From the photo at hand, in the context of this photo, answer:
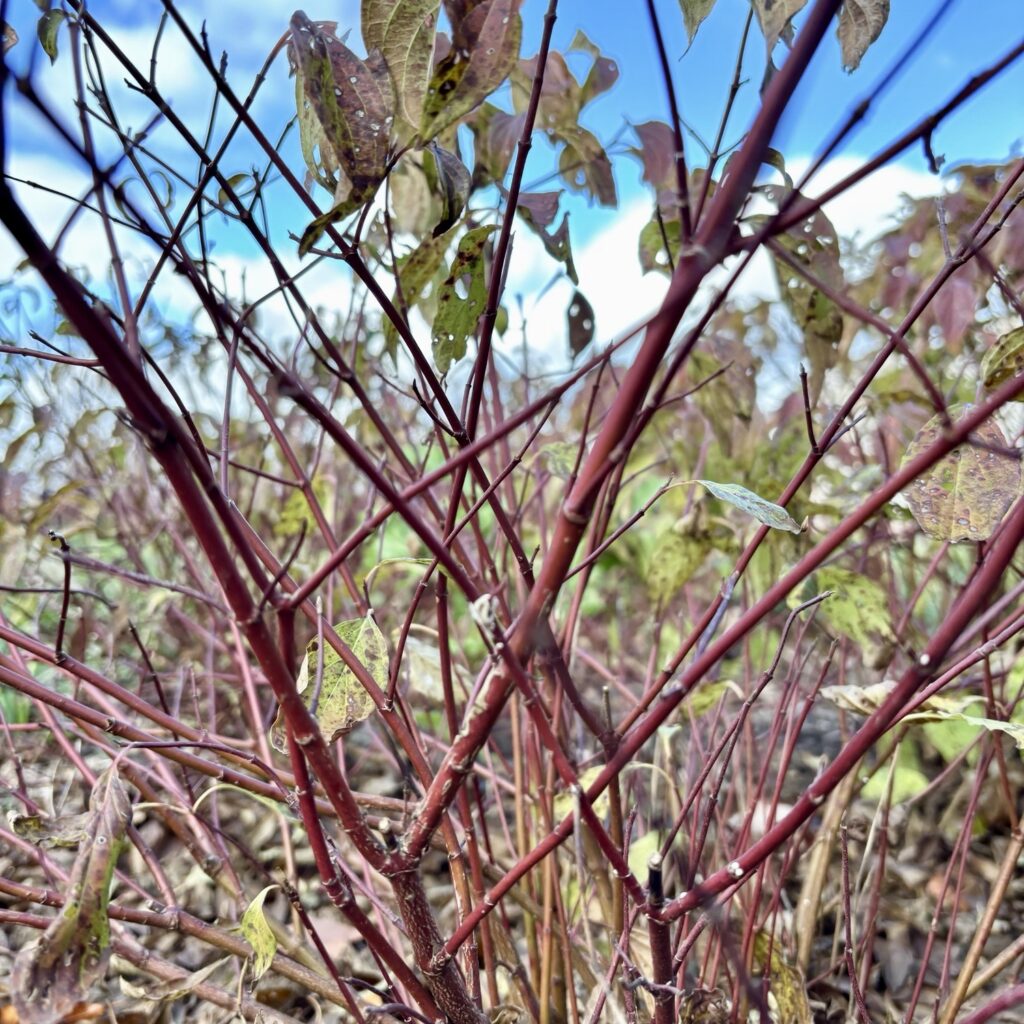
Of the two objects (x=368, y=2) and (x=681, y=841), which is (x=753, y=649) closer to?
(x=681, y=841)

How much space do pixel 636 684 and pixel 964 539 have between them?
152 centimetres

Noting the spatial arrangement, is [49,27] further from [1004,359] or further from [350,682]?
[1004,359]

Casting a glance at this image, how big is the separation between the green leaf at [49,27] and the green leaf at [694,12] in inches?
17.7

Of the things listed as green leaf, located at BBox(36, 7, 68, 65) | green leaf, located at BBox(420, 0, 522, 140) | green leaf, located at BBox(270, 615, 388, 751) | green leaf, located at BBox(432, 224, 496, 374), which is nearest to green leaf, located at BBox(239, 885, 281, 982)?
green leaf, located at BBox(270, 615, 388, 751)

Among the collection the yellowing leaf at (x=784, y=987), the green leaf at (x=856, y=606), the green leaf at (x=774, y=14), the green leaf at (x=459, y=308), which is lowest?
the yellowing leaf at (x=784, y=987)

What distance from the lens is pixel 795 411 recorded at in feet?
5.57

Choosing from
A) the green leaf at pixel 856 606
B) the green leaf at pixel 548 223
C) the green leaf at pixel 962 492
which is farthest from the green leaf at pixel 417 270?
the green leaf at pixel 856 606

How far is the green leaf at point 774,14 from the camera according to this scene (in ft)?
1.78

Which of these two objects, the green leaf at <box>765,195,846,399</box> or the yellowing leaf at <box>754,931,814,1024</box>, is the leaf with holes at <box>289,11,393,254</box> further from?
the yellowing leaf at <box>754,931,814,1024</box>

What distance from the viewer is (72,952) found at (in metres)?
0.49

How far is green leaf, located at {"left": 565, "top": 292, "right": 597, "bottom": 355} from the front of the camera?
103cm

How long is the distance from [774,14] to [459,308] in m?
0.30

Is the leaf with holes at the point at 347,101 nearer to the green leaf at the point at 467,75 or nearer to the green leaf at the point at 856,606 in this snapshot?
the green leaf at the point at 467,75

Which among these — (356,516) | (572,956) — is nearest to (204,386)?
(356,516)
